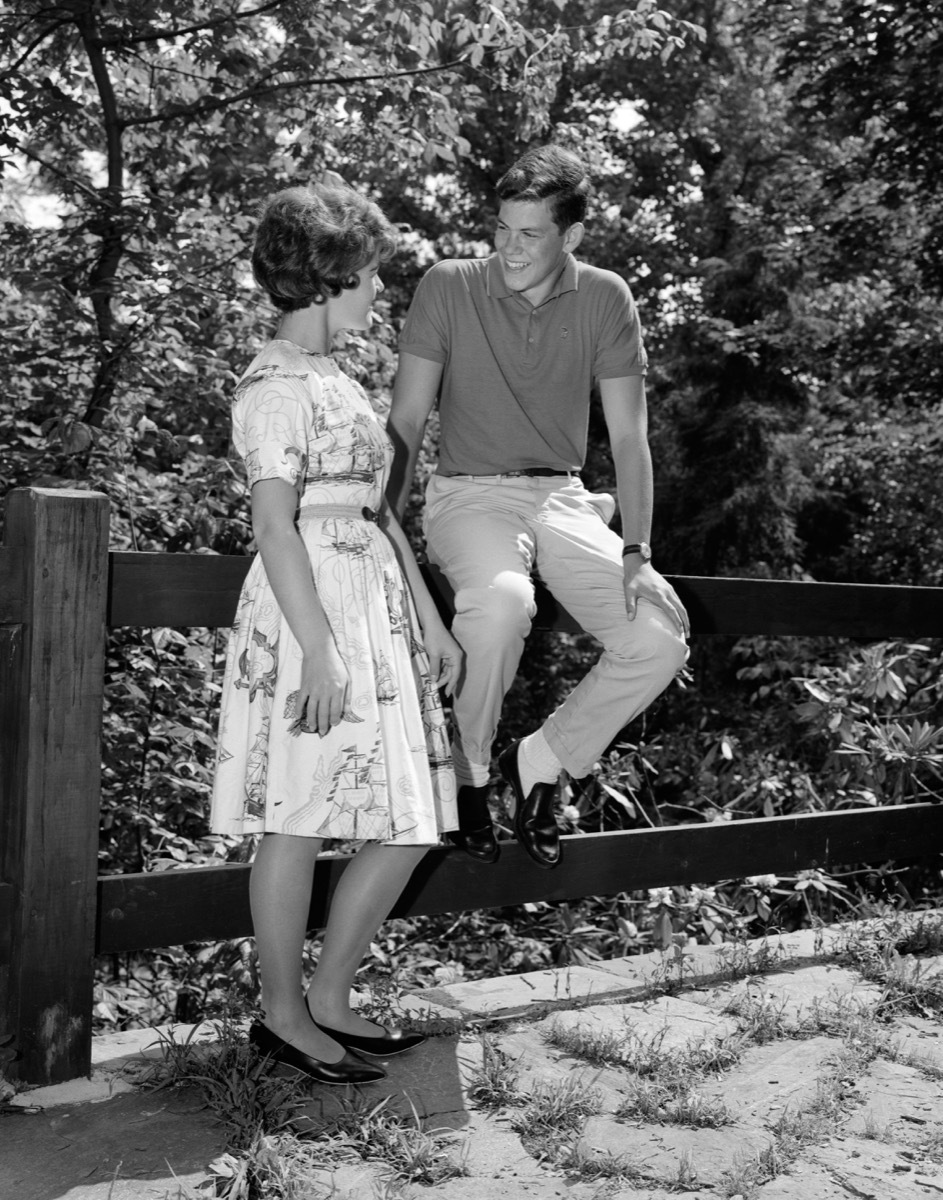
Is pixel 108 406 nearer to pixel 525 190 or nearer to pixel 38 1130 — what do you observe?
pixel 525 190

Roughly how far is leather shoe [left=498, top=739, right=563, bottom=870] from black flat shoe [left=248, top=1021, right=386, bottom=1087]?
869mm

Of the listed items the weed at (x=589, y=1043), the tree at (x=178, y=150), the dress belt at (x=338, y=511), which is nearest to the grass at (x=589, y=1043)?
the weed at (x=589, y=1043)

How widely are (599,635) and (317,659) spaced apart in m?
1.07

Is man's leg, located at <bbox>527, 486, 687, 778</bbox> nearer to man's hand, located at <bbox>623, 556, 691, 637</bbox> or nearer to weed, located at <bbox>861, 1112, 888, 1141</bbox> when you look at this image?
man's hand, located at <bbox>623, 556, 691, 637</bbox>

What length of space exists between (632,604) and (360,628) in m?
0.90

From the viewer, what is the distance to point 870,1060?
2.99 meters

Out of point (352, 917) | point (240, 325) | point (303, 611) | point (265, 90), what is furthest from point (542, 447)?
point (265, 90)

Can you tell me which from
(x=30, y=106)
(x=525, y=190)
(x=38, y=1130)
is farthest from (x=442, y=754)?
(x=30, y=106)

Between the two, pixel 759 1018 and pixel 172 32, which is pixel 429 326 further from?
pixel 172 32

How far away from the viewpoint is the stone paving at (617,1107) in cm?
229

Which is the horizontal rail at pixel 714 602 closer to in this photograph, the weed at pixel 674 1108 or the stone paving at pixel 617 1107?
the stone paving at pixel 617 1107

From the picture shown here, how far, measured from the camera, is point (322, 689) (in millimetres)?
2480

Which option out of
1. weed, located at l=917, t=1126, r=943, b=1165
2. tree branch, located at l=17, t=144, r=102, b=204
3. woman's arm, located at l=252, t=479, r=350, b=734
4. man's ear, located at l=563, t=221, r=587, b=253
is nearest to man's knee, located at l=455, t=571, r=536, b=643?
woman's arm, located at l=252, t=479, r=350, b=734

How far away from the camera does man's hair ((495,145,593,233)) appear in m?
3.23
